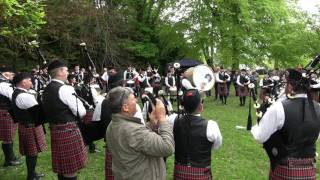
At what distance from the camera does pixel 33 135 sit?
5539mm

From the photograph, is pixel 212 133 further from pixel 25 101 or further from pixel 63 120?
pixel 25 101

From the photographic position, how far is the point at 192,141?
10.9 feet

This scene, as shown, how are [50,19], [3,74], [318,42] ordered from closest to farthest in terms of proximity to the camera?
1. [3,74]
2. [318,42]
3. [50,19]

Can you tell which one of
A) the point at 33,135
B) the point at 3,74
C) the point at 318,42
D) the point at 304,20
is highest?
the point at 304,20

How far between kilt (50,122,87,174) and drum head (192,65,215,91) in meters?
1.49

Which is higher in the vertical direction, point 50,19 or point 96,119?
point 50,19

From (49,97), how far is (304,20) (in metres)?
16.8

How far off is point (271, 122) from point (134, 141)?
1.15 metres

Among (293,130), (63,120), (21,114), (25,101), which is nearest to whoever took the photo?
(293,130)

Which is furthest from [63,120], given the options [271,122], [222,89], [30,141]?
[222,89]

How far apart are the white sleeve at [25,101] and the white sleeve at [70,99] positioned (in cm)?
94

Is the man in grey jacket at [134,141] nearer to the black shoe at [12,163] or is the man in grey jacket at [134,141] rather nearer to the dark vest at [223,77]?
the black shoe at [12,163]

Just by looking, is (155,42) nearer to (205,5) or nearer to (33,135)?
(205,5)

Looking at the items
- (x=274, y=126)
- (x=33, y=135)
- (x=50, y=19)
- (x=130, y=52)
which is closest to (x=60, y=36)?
(x=50, y=19)
